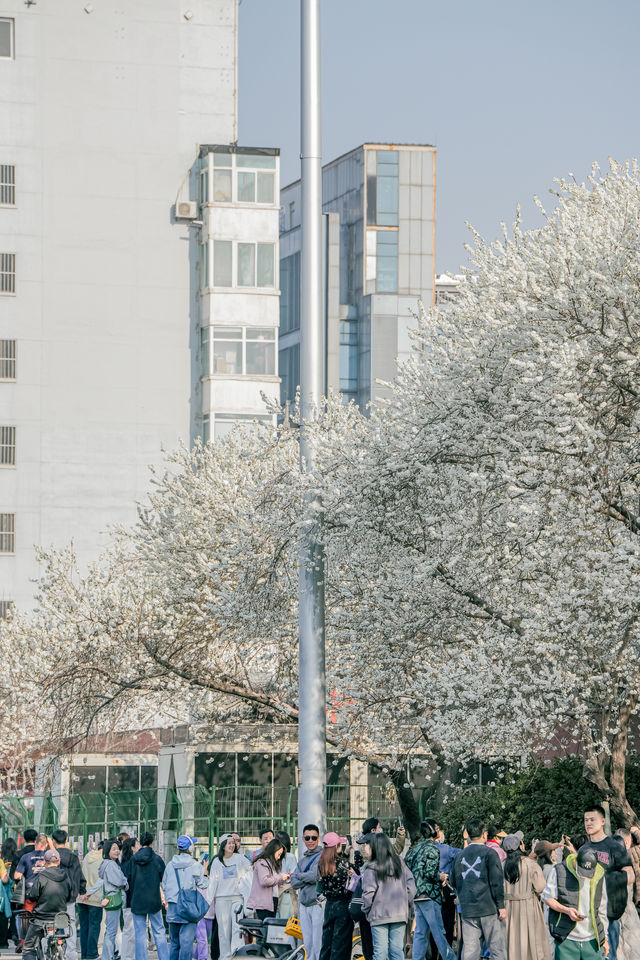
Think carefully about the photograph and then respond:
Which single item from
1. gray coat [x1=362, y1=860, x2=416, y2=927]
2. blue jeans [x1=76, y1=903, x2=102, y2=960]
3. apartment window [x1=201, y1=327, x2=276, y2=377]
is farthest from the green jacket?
apartment window [x1=201, y1=327, x2=276, y2=377]

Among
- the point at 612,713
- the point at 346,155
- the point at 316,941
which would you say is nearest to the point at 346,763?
the point at 612,713

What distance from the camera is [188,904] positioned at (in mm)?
18453

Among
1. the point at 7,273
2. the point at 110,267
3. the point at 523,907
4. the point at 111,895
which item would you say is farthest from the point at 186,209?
the point at 523,907

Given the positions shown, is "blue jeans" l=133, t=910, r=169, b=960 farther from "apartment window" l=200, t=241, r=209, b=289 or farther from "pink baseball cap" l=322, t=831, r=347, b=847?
"apartment window" l=200, t=241, r=209, b=289

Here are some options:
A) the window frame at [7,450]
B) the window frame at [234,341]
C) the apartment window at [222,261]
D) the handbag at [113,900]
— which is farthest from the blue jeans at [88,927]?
the apartment window at [222,261]

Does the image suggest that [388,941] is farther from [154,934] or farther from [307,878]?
[154,934]

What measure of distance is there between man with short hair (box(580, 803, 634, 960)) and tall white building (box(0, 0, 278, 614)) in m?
51.0

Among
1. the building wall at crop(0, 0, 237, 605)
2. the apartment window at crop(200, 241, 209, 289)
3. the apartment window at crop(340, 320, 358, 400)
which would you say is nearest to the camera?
the building wall at crop(0, 0, 237, 605)

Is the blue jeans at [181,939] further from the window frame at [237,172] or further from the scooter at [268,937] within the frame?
the window frame at [237,172]

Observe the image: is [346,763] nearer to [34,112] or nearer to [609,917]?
[609,917]

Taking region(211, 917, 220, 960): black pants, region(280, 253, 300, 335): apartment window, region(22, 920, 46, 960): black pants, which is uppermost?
region(280, 253, 300, 335): apartment window

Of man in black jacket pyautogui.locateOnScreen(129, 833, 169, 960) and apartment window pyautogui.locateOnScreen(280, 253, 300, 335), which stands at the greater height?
apartment window pyautogui.locateOnScreen(280, 253, 300, 335)

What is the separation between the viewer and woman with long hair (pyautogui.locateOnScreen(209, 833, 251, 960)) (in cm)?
1912

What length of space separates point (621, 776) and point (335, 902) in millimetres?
6534
